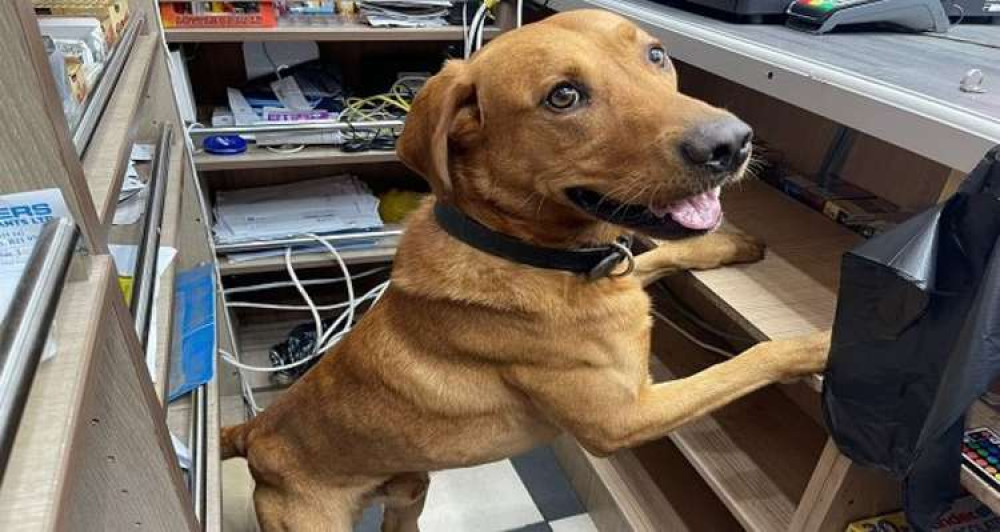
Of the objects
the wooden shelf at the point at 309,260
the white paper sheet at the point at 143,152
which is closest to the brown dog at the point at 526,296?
the white paper sheet at the point at 143,152

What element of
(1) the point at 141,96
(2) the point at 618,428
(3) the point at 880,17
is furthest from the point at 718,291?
(1) the point at 141,96

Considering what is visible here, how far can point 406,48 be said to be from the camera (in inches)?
82.1

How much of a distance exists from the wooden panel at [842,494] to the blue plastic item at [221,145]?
149 centimetres

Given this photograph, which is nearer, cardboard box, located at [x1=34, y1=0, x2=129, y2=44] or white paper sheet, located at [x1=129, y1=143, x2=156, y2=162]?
cardboard box, located at [x1=34, y1=0, x2=129, y2=44]

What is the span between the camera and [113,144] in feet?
2.62

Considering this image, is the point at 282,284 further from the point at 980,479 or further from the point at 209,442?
the point at 980,479

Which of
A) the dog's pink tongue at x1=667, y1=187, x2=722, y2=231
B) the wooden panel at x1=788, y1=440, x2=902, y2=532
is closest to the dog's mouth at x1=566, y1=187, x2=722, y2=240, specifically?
the dog's pink tongue at x1=667, y1=187, x2=722, y2=231

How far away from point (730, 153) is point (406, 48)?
1.53 metres

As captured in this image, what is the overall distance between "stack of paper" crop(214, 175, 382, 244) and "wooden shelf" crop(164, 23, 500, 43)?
1.62ft

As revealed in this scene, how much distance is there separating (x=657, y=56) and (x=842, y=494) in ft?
2.07

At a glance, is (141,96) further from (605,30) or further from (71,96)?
(605,30)

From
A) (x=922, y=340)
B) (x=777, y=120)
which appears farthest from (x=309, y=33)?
(x=922, y=340)

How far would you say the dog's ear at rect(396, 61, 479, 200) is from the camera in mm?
883

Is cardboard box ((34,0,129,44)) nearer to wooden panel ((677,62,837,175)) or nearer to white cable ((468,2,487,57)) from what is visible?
white cable ((468,2,487,57))
